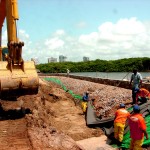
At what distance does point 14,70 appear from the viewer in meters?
11.9

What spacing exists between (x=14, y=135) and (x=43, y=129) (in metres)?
1.33

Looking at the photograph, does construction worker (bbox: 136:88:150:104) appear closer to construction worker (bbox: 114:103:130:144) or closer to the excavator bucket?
construction worker (bbox: 114:103:130:144)

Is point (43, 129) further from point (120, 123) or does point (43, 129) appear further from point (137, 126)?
point (137, 126)

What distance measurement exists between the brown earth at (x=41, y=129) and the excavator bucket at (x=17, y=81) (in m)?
1.18

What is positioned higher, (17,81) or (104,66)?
(104,66)

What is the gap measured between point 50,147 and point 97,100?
965cm

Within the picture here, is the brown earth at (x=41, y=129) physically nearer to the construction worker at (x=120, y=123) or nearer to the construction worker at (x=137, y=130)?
the construction worker at (x=120, y=123)

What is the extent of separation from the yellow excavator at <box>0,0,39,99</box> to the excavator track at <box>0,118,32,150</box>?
3.96 ft

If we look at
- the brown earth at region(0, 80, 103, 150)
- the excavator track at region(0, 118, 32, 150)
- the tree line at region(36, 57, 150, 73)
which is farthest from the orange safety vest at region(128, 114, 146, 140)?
the tree line at region(36, 57, 150, 73)

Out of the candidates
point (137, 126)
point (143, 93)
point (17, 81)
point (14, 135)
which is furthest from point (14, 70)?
point (143, 93)

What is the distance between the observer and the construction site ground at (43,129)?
30.5ft

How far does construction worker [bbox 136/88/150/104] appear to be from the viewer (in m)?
12.8

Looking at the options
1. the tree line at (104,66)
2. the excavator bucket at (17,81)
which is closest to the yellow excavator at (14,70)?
the excavator bucket at (17,81)

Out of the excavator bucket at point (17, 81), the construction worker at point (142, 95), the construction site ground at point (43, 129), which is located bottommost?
the construction site ground at point (43, 129)
